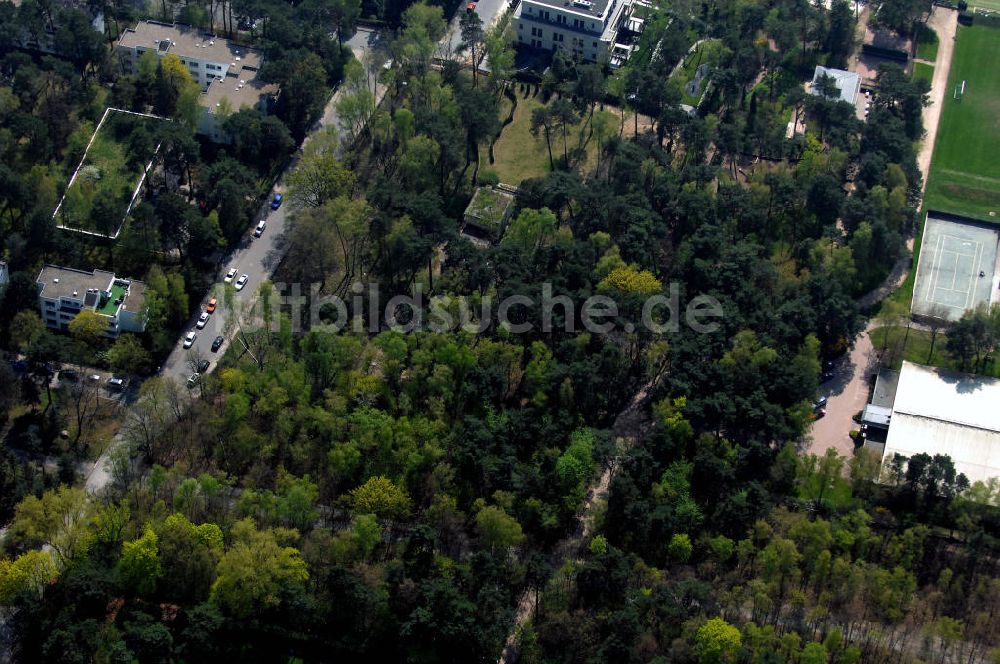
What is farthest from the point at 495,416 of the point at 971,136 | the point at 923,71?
the point at 923,71

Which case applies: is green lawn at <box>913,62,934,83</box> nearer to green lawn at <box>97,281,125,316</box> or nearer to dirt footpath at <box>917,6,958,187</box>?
dirt footpath at <box>917,6,958,187</box>

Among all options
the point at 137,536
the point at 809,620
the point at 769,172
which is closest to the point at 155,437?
the point at 137,536

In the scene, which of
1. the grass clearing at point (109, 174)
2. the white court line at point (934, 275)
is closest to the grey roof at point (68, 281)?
the grass clearing at point (109, 174)

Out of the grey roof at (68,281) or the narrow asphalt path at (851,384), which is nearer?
the narrow asphalt path at (851,384)

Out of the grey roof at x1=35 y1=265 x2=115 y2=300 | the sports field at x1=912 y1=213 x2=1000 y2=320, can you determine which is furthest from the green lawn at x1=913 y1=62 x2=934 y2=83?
the grey roof at x1=35 y1=265 x2=115 y2=300

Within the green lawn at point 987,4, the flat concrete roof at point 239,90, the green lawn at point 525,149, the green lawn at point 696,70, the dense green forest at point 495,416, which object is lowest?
the dense green forest at point 495,416

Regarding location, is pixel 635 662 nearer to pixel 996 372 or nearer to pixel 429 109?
pixel 996 372

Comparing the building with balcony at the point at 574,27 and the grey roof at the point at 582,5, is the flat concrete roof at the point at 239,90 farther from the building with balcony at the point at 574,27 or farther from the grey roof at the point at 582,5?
the grey roof at the point at 582,5
